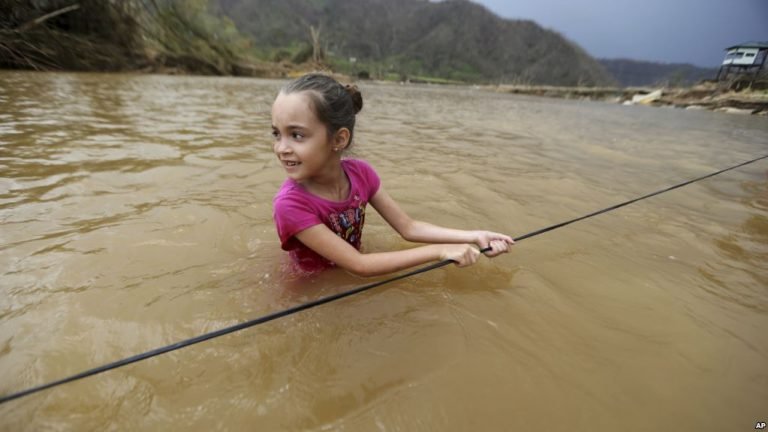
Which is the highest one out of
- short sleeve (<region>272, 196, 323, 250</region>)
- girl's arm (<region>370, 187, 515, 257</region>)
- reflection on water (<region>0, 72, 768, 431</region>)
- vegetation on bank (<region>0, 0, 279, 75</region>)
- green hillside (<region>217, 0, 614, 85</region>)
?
green hillside (<region>217, 0, 614, 85</region>)

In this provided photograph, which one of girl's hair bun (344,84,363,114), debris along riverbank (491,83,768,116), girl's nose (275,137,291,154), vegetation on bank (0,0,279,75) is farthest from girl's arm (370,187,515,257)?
debris along riverbank (491,83,768,116)

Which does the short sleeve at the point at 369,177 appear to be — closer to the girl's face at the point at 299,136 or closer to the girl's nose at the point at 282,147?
the girl's face at the point at 299,136

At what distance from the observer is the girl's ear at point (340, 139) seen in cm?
162

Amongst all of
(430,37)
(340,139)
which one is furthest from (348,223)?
(430,37)

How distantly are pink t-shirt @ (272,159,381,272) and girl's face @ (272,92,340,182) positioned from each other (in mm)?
106

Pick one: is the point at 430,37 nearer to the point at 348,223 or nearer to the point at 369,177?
the point at 369,177

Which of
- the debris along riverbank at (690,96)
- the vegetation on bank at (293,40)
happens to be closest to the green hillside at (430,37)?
the vegetation on bank at (293,40)

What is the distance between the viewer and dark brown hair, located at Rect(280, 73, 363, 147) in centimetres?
150

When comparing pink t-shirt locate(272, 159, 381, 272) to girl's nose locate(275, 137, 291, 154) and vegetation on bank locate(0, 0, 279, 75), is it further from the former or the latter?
vegetation on bank locate(0, 0, 279, 75)

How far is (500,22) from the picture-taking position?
121 m

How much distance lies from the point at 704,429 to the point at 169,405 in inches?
66.1

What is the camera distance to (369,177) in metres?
1.99

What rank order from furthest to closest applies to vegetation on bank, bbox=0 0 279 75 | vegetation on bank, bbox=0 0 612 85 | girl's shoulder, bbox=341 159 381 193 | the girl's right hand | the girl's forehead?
vegetation on bank, bbox=0 0 612 85
vegetation on bank, bbox=0 0 279 75
girl's shoulder, bbox=341 159 381 193
the girl's right hand
the girl's forehead

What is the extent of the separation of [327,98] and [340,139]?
20 cm
